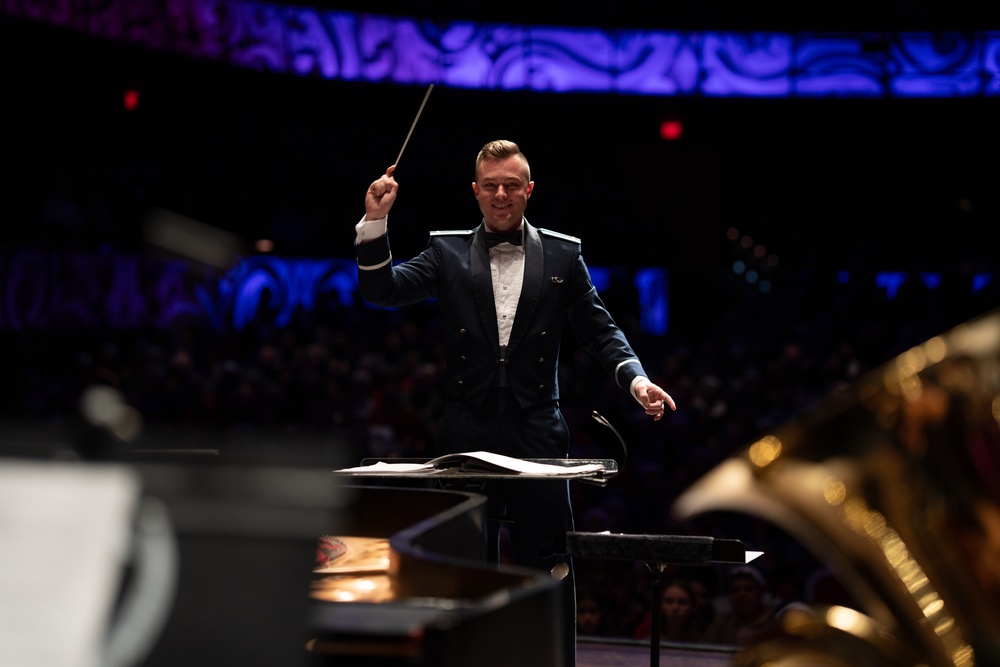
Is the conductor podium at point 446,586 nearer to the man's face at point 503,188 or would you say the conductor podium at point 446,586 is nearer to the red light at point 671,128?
the man's face at point 503,188

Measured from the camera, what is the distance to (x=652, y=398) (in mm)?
2244

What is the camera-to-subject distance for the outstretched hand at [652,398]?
7.27 feet

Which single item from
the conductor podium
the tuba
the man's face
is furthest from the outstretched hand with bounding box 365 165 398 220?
the tuba

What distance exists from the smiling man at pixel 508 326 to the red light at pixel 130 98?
6.02 metres

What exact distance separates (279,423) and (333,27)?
4.10m

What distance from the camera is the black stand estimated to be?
188 centimetres

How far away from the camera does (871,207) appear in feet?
28.9

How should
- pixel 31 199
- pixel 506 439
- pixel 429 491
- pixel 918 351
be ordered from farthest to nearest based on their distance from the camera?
pixel 31 199 → pixel 506 439 → pixel 429 491 → pixel 918 351

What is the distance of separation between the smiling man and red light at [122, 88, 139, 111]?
6.02 m

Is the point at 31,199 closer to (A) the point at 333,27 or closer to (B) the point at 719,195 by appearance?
(A) the point at 333,27

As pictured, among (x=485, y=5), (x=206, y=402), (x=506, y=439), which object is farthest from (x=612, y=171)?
(x=506, y=439)

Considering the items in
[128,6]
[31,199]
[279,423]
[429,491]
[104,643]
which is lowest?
[104,643]

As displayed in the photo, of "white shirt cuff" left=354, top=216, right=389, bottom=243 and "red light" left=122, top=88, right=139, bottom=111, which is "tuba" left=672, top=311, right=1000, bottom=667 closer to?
"white shirt cuff" left=354, top=216, right=389, bottom=243

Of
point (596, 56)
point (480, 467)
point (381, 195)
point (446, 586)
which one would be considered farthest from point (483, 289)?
point (596, 56)
